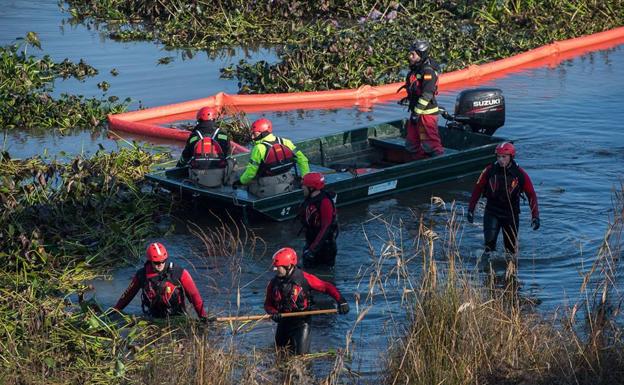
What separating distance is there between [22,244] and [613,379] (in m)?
7.44

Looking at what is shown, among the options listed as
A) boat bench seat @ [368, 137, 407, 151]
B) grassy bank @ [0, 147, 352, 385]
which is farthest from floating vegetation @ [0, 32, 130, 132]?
boat bench seat @ [368, 137, 407, 151]

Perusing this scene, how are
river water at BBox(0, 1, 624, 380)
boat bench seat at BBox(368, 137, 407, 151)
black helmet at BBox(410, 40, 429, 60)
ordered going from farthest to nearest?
boat bench seat at BBox(368, 137, 407, 151)
black helmet at BBox(410, 40, 429, 60)
river water at BBox(0, 1, 624, 380)

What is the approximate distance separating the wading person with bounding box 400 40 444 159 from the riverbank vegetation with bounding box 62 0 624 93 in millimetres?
6411

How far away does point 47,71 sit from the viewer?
23188 mm

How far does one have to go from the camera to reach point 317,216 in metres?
13.1

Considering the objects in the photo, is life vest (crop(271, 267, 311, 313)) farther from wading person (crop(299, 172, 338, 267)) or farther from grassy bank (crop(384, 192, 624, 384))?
wading person (crop(299, 172, 338, 267))

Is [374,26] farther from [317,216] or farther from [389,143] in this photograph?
[317,216]

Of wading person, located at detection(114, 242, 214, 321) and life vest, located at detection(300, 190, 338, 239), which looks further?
life vest, located at detection(300, 190, 338, 239)

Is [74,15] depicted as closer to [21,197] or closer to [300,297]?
[21,197]

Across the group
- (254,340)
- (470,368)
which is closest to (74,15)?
(254,340)

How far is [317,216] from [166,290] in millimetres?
2623

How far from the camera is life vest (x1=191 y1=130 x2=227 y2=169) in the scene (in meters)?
15.2

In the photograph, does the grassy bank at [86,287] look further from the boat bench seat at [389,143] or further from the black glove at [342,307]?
the boat bench seat at [389,143]

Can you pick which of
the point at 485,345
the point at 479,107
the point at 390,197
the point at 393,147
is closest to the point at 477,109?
the point at 479,107
